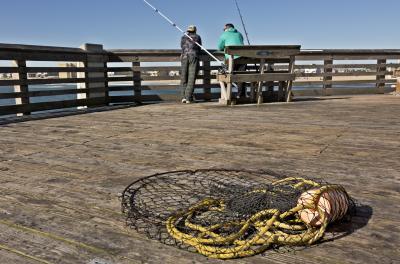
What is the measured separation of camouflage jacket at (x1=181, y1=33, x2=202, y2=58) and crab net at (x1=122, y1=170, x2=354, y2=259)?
769 cm

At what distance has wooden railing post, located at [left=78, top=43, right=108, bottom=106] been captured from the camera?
9922 millimetres

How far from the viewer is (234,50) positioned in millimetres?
8891

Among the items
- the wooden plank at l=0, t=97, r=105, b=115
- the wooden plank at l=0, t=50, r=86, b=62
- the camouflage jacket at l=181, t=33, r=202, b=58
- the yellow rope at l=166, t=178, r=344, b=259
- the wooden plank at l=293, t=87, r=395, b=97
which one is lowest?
the yellow rope at l=166, t=178, r=344, b=259

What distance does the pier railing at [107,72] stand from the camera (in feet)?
27.5

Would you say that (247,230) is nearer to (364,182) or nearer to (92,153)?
(364,182)

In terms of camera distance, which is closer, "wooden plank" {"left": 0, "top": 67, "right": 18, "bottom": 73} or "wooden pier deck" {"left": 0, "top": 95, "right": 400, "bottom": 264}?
"wooden pier deck" {"left": 0, "top": 95, "right": 400, "bottom": 264}

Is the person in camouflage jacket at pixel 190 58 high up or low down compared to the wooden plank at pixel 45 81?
up

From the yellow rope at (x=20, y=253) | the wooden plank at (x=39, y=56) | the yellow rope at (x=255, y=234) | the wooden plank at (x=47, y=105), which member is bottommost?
the yellow rope at (x=20, y=253)

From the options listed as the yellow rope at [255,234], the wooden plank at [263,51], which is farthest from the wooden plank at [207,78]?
the yellow rope at [255,234]

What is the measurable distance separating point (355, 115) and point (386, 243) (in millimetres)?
5945

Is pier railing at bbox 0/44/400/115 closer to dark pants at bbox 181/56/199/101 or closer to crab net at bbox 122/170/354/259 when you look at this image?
dark pants at bbox 181/56/199/101

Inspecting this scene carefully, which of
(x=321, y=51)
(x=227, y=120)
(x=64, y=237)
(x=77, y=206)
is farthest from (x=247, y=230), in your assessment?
(x=321, y=51)

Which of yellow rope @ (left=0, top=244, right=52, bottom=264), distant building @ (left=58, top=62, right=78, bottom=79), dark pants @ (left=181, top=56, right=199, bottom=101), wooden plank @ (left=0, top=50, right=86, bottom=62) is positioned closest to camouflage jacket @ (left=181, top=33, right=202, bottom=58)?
dark pants @ (left=181, top=56, right=199, bottom=101)

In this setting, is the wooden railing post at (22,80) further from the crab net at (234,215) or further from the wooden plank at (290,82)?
the wooden plank at (290,82)
